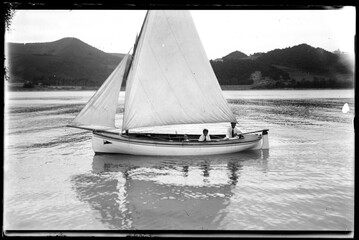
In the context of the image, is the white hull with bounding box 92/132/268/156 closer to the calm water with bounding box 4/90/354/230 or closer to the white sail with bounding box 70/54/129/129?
the calm water with bounding box 4/90/354/230

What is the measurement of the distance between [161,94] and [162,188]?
22.5 feet

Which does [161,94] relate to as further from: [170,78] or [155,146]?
[155,146]

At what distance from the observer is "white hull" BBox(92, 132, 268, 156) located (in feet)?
61.5

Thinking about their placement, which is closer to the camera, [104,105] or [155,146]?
[104,105]

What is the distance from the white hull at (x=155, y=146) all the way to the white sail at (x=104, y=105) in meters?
1.24

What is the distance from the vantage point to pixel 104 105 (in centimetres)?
1814

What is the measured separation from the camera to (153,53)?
1805 cm

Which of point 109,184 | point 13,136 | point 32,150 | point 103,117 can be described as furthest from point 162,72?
point 13,136

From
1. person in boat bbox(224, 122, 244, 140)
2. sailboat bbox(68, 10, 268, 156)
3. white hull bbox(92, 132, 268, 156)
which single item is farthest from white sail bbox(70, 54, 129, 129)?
person in boat bbox(224, 122, 244, 140)

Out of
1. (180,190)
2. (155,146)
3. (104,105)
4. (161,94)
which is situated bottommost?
(180,190)

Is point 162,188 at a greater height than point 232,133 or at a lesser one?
lesser

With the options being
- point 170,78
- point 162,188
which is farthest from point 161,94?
point 162,188

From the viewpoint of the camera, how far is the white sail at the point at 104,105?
1797 centimetres

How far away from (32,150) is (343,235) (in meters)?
22.1
